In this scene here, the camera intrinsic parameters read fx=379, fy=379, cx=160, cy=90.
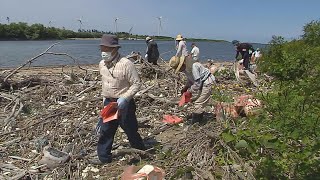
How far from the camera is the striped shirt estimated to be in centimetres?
496

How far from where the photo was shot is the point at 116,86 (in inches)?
198

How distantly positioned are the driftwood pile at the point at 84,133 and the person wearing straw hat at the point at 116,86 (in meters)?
0.39

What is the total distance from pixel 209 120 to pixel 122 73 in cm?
275

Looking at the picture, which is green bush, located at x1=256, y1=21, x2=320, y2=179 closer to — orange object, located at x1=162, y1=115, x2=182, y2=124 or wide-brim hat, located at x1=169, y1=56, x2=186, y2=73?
wide-brim hat, located at x1=169, y1=56, x2=186, y2=73

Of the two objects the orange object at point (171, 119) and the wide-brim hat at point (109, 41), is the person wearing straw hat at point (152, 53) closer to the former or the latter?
the orange object at point (171, 119)

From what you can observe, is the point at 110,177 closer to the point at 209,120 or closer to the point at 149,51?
the point at 209,120

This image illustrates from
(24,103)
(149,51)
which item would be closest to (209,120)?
(24,103)

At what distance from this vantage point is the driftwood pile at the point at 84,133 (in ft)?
16.0

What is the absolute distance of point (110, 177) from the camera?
4922mm

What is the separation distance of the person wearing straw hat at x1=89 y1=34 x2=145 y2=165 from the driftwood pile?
391 millimetres

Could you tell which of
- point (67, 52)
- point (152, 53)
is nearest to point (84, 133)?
point (152, 53)

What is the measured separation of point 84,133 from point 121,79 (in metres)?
1.86

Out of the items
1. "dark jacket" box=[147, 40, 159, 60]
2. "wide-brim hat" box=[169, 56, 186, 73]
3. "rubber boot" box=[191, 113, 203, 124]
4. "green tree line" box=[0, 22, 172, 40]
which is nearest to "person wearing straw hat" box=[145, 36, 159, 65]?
"dark jacket" box=[147, 40, 159, 60]

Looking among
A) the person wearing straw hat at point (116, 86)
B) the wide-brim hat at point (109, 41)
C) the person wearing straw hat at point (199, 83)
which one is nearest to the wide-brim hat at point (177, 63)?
the person wearing straw hat at point (199, 83)
